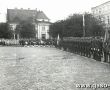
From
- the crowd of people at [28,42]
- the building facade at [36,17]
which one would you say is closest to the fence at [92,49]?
the crowd of people at [28,42]

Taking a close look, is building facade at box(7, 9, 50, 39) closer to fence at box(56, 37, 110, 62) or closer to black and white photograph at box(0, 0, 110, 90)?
black and white photograph at box(0, 0, 110, 90)

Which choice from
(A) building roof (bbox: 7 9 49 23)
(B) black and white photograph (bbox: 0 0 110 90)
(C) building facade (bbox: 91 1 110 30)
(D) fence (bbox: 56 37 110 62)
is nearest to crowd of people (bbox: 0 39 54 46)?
(B) black and white photograph (bbox: 0 0 110 90)

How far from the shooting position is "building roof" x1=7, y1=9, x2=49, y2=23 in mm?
92000

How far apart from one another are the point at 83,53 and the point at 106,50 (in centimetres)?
665

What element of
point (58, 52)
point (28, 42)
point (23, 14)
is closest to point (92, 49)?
point (58, 52)

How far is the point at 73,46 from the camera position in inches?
1043

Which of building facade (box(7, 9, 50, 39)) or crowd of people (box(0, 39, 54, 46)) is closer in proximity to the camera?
crowd of people (box(0, 39, 54, 46))

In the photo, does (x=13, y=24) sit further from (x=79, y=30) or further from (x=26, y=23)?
(x=79, y=30)

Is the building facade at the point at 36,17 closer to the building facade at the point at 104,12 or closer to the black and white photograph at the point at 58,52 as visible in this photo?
the black and white photograph at the point at 58,52

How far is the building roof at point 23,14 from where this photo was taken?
92000 mm

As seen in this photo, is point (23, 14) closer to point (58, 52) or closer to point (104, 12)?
point (104, 12)

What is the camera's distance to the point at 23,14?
9412cm

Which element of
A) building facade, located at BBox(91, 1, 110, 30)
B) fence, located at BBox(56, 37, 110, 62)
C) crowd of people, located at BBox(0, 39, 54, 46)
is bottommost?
crowd of people, located at BBox(0, 39, 54, 46)

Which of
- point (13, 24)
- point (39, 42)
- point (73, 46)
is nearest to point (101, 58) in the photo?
point (73, 46)
